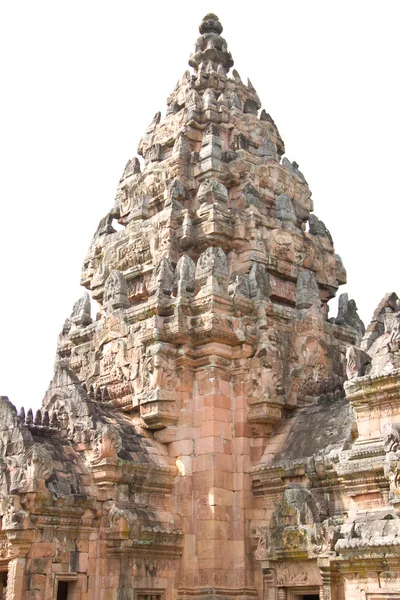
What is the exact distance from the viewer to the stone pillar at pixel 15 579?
14.4 meters

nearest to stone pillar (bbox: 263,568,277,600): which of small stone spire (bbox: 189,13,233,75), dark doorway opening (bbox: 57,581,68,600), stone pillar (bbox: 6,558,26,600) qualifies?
dark doorway opening (bbox: 57,581,68,600)

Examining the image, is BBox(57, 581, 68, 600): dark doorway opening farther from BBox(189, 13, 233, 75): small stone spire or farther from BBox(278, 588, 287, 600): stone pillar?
BBox(189, 13, 233, 75): small stone spire

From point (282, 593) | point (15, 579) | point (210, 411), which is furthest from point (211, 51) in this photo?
point (15, 579)

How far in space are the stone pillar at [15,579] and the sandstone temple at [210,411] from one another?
27 millimetres

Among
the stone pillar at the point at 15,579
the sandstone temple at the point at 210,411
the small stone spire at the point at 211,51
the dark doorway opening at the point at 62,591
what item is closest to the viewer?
the stone pillar at the point at 15,579

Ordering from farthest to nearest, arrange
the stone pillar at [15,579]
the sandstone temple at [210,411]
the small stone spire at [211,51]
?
the small stone spire at [211,51]
the sandstone temple at [210,411]
the stone pillar at [15,579]

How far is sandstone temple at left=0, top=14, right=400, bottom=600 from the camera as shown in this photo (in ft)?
48.6

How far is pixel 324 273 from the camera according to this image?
840 inches

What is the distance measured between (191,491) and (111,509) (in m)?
1.93

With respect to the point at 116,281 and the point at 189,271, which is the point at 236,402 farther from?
the point at 116,281

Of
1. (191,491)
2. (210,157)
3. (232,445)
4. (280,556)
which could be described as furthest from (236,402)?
(210,157)

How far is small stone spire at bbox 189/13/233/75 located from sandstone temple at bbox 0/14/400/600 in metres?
1.62

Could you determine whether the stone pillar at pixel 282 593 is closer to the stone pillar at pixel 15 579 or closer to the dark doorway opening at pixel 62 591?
the dark doorway opening at pixel 62 591

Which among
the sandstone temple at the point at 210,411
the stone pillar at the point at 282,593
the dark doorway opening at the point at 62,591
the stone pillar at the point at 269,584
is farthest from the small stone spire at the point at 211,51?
the dark doorway opening at the point at 62,591
